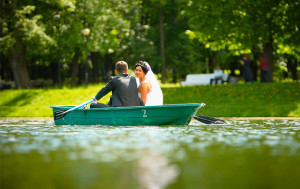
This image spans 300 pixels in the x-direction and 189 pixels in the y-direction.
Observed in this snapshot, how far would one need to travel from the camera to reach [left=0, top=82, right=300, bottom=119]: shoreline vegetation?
20.8 m

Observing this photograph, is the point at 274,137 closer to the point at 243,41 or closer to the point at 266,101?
the point at 266,101

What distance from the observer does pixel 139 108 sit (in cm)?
1345

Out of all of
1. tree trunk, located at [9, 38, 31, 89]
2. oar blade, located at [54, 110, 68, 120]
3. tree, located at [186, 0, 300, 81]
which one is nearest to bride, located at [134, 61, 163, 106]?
oar blade, located at [54, 110, 68, 120]

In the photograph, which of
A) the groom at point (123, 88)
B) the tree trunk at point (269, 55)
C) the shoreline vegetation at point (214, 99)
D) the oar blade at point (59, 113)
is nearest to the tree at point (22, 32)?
the shoreline vegetation at point (214, 99)

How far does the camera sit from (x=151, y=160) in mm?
7406

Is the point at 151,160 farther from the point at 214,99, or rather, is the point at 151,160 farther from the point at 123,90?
the point at 214,99

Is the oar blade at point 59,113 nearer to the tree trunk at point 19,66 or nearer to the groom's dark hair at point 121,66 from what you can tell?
the groom's dark hair at point 121,66

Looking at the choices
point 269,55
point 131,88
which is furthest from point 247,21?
point 131,88

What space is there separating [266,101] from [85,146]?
48.3 feet

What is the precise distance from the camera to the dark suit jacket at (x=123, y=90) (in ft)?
46.7

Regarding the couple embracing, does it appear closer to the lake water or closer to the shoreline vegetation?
the lake water

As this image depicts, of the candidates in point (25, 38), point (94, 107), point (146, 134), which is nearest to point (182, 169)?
point (146, 134)

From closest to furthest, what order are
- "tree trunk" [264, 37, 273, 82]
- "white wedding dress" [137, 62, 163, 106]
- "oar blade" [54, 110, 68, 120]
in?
"white wedding dress" [137, 62, 163, 106]
"oar blade" [54, 110, 68, 120]
"tree trunk" [264, 37, 273, 82]

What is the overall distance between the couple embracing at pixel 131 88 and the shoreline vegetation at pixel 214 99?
19.6 feet
